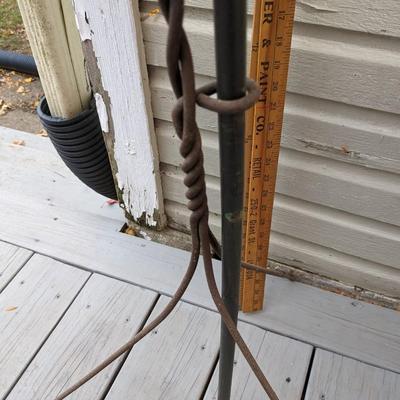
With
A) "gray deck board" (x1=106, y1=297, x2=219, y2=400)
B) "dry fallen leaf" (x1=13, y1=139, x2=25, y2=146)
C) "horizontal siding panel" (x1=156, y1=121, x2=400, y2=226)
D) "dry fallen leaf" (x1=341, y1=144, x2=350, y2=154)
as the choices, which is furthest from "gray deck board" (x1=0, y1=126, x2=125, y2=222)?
"dry fallen leaf" (x1=341, y1=144, x2=350, y2=154)

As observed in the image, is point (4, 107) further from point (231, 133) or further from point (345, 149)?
point (231, 133)

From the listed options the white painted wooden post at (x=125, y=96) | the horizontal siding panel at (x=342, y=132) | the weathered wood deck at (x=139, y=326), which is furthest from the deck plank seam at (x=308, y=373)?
the white painted wooden post at (x=125, y=96)

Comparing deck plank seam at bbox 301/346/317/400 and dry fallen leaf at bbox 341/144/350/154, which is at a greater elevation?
dry fallen leaf at bbox 341/144/350/154

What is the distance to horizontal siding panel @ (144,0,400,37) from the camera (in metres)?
0.86

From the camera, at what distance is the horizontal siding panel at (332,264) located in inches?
51.2

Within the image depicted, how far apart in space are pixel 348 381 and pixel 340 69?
2.42ft

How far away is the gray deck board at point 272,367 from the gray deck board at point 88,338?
277 millimetres

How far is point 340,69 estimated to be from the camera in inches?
37.9

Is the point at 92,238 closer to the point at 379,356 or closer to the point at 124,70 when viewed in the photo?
the point at 124,70

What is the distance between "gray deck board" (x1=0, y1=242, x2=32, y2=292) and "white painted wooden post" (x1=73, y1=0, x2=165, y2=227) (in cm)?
35

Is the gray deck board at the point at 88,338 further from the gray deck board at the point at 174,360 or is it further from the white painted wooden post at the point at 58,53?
the white painted wooden post at the point at 58,53

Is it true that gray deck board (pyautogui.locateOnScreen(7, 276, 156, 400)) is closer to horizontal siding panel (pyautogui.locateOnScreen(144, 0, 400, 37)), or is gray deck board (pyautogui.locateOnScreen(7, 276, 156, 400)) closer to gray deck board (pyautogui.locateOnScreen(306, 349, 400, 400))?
gray deck board (pyautogui.locateOnScreen(306, 349, 400, 400))

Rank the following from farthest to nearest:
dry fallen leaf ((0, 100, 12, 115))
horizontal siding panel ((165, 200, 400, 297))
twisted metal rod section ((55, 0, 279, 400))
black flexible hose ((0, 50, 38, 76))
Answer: black flexible hose ((0, 50, 38, 76)) → dry fallen leaf ((0, 100, 12, 115)) → horizontal siding panel ((165, 200, 400, 297)) → twisted metal rod section ((55, 0, 279, 400))

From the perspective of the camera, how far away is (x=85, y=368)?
120cm
